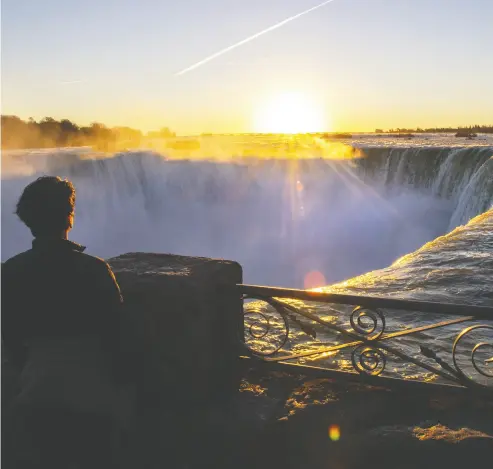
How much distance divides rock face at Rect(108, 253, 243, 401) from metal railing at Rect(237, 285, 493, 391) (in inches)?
7.1

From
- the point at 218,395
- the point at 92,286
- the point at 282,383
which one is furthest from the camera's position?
the point at 282,383

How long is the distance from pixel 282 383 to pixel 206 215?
26792mm

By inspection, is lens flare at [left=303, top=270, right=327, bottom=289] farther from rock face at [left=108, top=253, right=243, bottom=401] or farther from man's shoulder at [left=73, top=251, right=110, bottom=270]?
man's shoulder at [left=73, top=251, right=110, bottom=270]

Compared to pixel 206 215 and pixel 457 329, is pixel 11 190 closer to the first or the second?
pixel 206 215

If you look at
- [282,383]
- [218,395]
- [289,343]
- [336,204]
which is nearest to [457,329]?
[289,343]

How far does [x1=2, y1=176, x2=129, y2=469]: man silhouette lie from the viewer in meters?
2.13

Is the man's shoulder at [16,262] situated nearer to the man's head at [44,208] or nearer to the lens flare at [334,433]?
the man's head at [44,208]

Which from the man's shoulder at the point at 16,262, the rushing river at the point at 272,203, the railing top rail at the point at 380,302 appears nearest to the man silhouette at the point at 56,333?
the man's shoulder at the point at 16,262

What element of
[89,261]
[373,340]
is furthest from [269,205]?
[89,261]

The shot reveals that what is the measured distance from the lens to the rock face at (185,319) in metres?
3.18

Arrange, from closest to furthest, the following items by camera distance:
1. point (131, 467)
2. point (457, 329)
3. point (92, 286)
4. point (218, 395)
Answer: point (92, 286) < point (131, 467) < point (218, 395) < point (457, 329)

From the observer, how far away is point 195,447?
3043 mm

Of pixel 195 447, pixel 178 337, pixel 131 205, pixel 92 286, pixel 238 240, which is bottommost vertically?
pixel 238 240

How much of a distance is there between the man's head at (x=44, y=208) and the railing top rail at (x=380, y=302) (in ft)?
4.88
